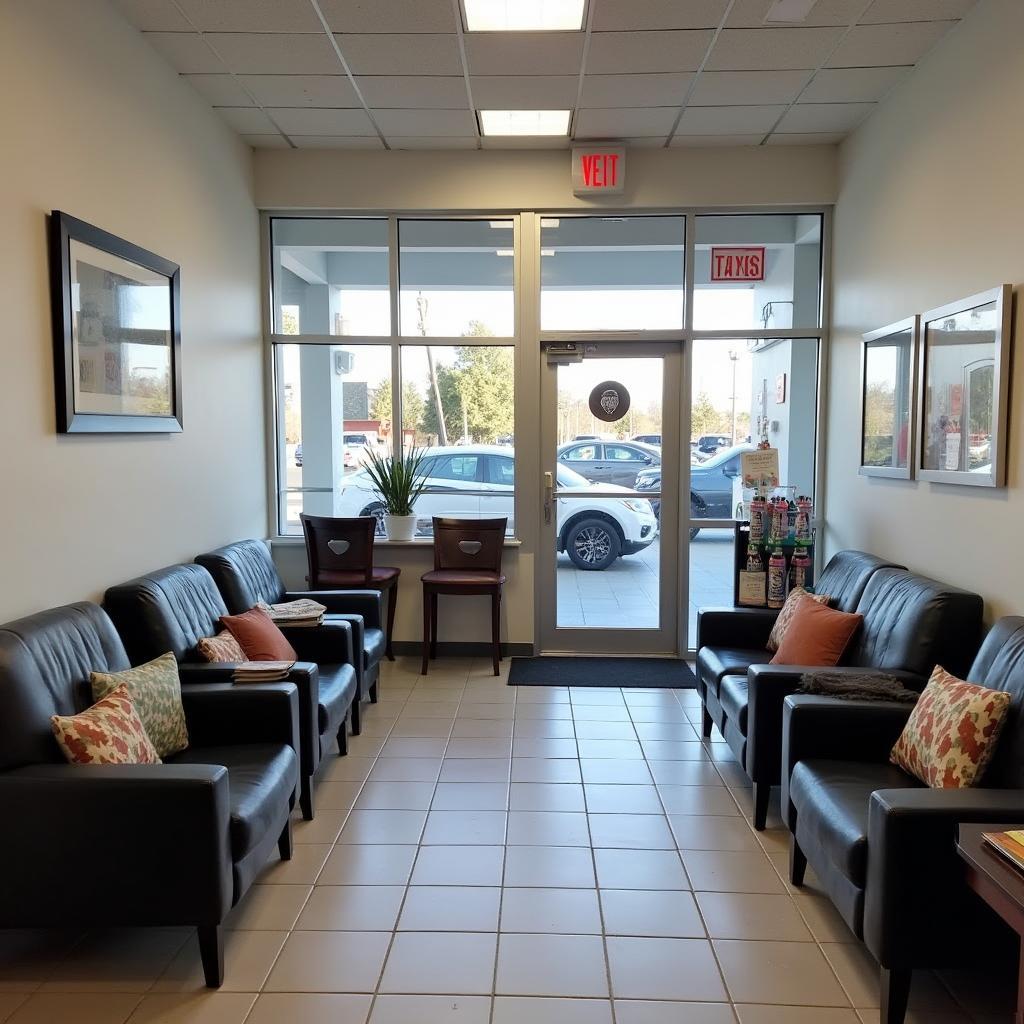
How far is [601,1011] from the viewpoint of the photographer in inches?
81.3

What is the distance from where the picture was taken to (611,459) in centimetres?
539

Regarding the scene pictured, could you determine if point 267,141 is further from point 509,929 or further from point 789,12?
point 509,929

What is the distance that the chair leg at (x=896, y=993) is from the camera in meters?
1.98

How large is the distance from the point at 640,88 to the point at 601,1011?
410cm

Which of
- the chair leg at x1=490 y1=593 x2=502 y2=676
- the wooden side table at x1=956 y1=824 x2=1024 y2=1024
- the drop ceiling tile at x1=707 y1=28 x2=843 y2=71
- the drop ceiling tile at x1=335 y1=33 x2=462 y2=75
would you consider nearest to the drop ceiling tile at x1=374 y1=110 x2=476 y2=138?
the drop ceiling tile at x1=335 y1=33 x2=462 y2=75

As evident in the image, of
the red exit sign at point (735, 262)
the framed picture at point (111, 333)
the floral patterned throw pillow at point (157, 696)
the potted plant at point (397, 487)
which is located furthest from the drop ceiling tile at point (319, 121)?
the floral patterned throw pillow at point (157, 696)

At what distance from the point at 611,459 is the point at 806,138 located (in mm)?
2280

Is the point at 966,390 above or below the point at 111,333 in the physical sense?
below

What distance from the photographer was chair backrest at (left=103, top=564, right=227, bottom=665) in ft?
10.1

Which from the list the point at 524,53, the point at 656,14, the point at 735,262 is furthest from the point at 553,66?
the point at 735,262

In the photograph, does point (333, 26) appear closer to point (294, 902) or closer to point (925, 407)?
point (925, 407)

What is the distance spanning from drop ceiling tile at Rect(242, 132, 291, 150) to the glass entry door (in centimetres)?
212

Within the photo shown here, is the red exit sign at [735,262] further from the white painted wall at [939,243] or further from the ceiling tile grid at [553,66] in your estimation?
the ceiling tile grid at [553,66]

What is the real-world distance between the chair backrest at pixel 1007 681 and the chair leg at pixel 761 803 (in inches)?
33.7
